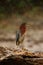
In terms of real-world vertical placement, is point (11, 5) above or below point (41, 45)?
above

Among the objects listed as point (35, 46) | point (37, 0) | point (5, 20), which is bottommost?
point (35, 46)

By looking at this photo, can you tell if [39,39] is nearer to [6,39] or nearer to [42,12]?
[6,39]

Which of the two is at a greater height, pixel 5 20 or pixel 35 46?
pixel 5 20

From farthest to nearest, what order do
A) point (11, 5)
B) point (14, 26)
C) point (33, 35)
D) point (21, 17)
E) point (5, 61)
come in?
point (11, 5)
point (21, 17)
point (14, 26)
point (33, 35)
point (5, 61)

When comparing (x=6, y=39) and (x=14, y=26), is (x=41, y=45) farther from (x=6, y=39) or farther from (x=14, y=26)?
(x=14, y=26)

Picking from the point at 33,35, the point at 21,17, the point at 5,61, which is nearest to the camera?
the point at 5,61

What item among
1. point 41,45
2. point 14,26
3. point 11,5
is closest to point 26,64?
point 41,45

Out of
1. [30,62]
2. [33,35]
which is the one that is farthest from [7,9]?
[30,62]

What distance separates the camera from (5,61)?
283cm

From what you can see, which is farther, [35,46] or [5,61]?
[35,46]

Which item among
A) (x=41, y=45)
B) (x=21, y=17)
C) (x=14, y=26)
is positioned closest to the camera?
(x=41, y=45)

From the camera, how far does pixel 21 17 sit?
1156 centimetres

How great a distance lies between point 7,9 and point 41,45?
14.0 ft

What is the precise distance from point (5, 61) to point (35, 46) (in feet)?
18.2
